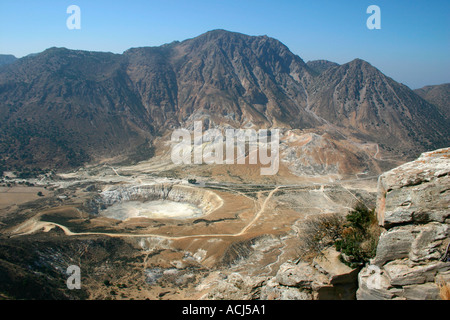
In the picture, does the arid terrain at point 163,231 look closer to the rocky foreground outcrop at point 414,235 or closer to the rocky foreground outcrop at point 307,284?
the rocky foreground outcrop at point 307,284

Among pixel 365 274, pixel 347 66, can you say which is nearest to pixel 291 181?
pixel 365 274

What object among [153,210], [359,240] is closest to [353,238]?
[359,240]

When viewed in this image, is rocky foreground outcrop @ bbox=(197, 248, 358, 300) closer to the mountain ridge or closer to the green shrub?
the green shrub

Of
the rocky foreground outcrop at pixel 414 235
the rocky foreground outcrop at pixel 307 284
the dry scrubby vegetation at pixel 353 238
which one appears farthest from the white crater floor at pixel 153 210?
the rocky foreground outcrop at pixel 414 235

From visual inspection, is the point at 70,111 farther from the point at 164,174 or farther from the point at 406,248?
the point at 406,248

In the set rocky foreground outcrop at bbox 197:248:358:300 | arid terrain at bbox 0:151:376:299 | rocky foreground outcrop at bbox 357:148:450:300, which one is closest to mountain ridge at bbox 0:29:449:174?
arid terrain at bbox 0:151:376:299

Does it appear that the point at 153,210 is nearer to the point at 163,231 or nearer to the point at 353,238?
the point at 163,231
